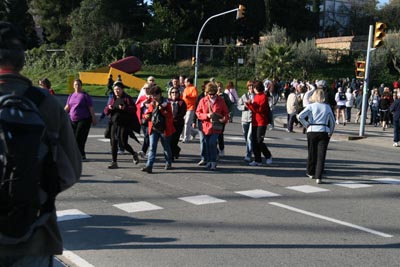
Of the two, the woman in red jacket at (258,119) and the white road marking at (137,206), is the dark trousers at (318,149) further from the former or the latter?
the white road marking at (137,206)

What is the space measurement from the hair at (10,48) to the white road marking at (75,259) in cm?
288

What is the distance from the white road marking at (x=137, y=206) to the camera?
7266 mm

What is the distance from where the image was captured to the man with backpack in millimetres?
2326

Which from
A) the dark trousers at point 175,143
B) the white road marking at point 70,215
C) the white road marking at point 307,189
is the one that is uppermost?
the dark trousers at point 175,143

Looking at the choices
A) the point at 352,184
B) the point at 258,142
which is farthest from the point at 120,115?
the point at 352,184

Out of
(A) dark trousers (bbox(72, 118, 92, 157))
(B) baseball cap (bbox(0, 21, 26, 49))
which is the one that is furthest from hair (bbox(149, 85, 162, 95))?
(B) baseball cap (bbox(0, 21, 26, 49))

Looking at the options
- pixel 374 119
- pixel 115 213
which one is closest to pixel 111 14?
pixel 374 119

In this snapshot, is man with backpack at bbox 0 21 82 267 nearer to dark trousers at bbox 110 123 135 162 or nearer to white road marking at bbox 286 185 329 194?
white road marking at bbox 286 185 329 194

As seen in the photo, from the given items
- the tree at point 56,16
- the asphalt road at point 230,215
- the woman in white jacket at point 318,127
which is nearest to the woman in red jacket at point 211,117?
the asphalt road at point 230,215

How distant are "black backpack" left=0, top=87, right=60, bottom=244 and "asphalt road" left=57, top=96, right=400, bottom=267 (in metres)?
2.73

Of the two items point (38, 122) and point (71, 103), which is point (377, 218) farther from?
point (71, 103)

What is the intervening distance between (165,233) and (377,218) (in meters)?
3.02

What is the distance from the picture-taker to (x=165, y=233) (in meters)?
6.14

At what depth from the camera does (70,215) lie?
271 inches
